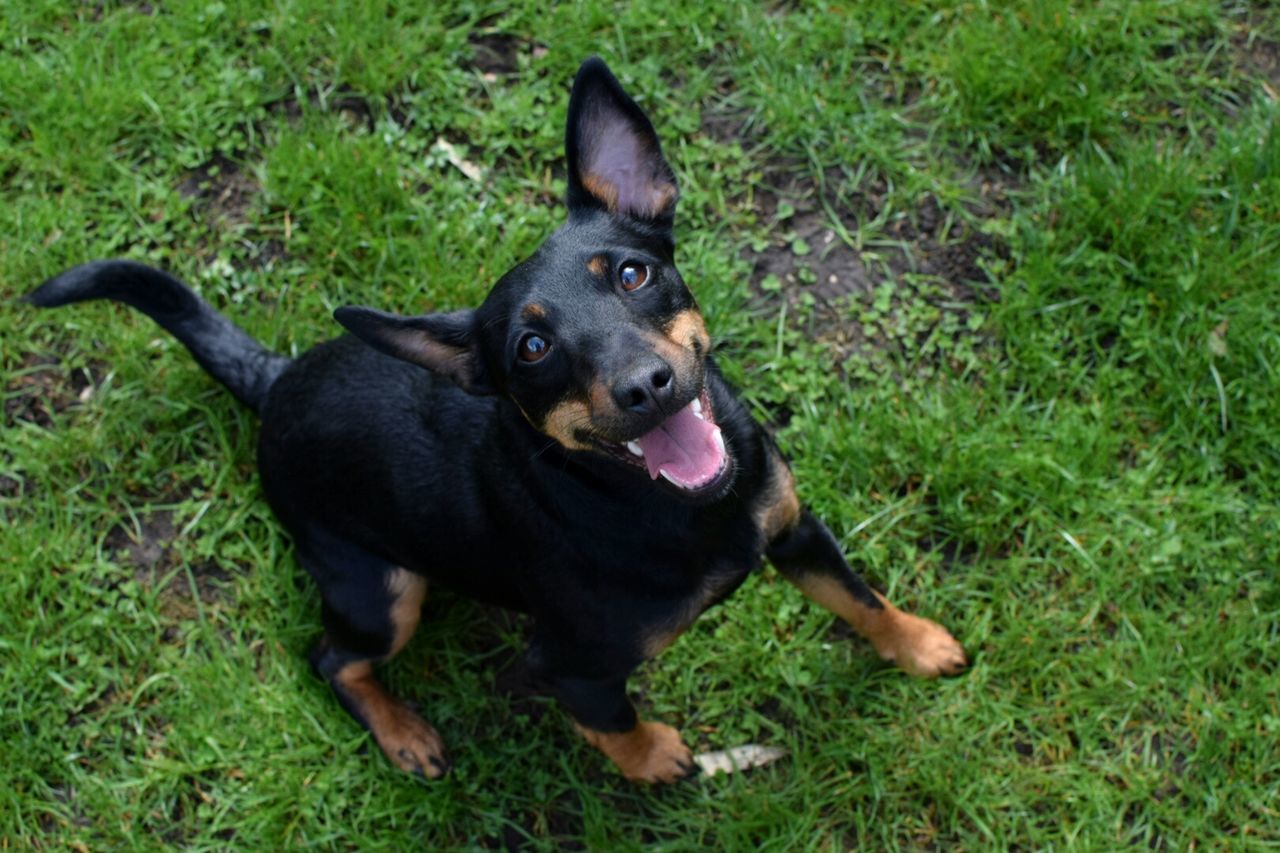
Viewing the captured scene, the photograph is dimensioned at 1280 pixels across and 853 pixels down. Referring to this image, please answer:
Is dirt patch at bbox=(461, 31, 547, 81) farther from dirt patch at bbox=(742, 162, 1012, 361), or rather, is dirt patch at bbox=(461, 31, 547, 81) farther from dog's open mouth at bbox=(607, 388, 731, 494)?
dog's open mouth at bbox=(607, 388, 731, 494)

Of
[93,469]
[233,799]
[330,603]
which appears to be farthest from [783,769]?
[93,469]

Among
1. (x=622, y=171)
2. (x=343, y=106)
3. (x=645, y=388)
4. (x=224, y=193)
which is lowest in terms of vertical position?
(x=224, y=193)

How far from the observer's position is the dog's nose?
303cm

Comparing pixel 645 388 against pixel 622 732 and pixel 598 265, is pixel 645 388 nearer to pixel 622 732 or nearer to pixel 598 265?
pixel 598 265

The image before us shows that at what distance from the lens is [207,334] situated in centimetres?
440

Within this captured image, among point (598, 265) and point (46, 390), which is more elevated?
point (598, 265)

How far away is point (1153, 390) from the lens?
15.2 ft

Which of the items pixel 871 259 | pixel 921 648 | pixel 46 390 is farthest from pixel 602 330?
pixel 46 390

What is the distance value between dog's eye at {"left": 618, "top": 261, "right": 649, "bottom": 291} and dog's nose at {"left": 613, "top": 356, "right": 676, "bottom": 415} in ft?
0.95

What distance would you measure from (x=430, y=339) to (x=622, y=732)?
1.39m

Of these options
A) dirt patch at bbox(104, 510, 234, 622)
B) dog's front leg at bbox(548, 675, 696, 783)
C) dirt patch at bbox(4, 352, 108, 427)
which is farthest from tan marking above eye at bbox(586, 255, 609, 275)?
dirt patch at bbox(4, 352, 108, 427)

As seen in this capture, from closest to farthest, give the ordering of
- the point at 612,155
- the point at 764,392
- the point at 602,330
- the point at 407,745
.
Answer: the point at 602,330, the point at 612,155, the point at 407,745, the point at 764,392

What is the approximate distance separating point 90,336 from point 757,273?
2526mm

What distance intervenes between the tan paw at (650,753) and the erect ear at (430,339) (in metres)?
1.26
